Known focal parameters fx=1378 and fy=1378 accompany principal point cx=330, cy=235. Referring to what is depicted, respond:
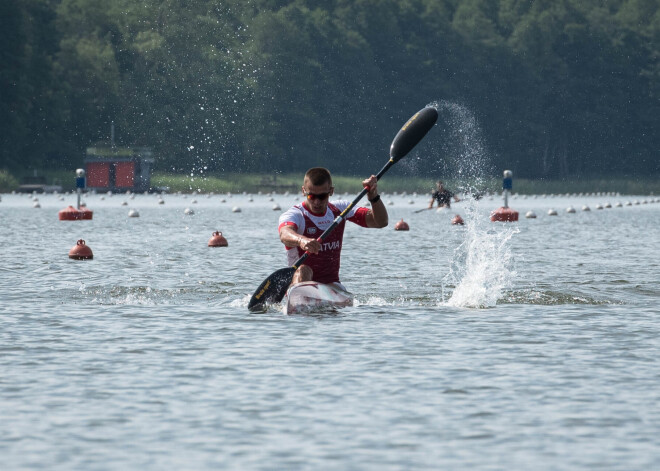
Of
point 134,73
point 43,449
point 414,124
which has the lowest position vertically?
point 43,449

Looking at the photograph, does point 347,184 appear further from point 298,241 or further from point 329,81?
point 298,241

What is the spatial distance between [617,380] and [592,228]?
29698 millimetres

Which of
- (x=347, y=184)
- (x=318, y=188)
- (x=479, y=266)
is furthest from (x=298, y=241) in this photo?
(x=347, y=184)

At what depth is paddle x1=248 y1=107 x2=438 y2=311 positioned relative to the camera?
1481 centimetres

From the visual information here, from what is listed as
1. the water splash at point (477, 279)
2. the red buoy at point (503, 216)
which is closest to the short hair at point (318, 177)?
the water splash at point (477, 279)

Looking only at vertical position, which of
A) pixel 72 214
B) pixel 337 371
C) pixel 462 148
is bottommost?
pixel 337 371

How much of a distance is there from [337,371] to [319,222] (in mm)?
4096

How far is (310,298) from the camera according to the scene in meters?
14.8

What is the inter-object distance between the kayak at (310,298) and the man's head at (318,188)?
0.83 meters

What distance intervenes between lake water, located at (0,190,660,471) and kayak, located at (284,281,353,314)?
0.61 feet

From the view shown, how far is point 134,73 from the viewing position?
10250cm

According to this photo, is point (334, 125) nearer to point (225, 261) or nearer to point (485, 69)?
point (485, 69)

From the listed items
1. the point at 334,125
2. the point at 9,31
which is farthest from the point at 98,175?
the point at 334,125

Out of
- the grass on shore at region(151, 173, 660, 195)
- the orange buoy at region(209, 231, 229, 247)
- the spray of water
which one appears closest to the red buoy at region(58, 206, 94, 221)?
the spray of water
